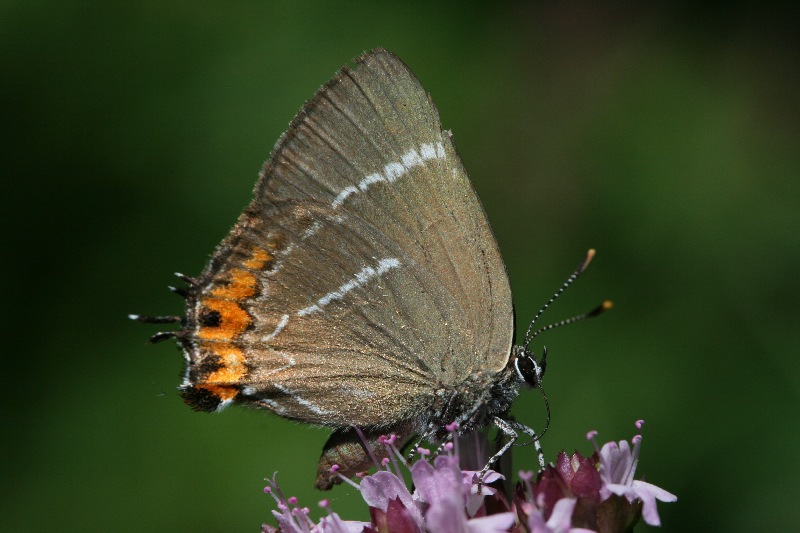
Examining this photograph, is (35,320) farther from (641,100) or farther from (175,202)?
(641,100)

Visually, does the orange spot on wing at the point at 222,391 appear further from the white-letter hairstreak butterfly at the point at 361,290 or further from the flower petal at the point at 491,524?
the flower petal at the point at 491,524

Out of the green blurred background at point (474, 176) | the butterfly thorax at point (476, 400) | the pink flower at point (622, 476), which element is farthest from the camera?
the green blurred background at point (474, 176)

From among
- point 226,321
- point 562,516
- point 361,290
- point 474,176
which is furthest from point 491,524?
point 474,176

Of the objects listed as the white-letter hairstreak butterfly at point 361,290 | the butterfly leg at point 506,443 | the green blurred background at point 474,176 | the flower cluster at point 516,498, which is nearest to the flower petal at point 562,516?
the flower cluster at point 516,498

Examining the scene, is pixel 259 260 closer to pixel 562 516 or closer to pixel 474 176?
pixel 562 516

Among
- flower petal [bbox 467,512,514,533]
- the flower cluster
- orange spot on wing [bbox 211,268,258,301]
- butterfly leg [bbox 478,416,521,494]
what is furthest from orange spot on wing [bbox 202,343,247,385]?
flower petal [bbox 467,512,514,533]

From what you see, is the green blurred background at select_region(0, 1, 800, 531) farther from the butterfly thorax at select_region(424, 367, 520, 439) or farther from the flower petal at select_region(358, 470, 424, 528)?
the flower petal at select_region(358, 470, 424, 528)

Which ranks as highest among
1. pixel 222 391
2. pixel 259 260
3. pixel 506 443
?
pixel 259 260
